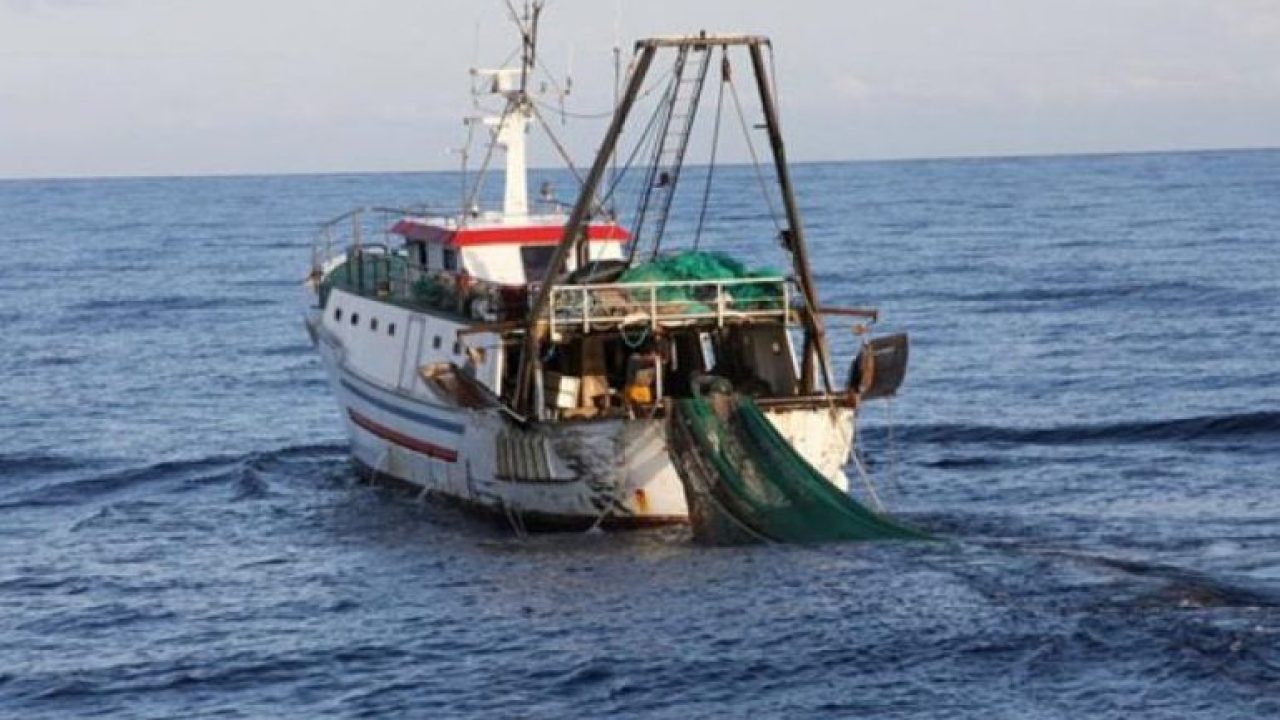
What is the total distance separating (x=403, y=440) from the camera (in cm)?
4147

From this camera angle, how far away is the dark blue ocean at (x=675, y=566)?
A: 92.2 ft

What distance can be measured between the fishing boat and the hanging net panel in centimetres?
3

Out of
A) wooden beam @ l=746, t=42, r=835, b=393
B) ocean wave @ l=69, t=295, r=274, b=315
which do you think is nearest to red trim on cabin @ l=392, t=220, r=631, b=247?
wooden beam @ l=746, t=42, r=835, b=393

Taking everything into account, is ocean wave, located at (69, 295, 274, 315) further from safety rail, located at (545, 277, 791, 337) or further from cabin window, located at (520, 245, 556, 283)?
safety rail, located at (545, 277, 791, 337)

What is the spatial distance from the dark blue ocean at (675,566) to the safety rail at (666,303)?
3417 millimetres

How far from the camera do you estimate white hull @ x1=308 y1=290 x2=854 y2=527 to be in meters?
35.8

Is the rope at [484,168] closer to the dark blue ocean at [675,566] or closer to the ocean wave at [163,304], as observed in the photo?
the dark blue ocean at [675,566]

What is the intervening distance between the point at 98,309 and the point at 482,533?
51.8 metres

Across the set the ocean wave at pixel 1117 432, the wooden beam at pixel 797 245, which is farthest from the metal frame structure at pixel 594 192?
the ocean wave at pixel 1117 432

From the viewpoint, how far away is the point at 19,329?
79.3m

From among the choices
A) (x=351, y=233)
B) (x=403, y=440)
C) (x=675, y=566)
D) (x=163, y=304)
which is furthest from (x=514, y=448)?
(x=351, y=233)

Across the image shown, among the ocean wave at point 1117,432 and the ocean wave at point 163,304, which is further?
the ocean wave at point 163,304

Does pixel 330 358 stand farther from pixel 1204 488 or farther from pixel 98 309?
pixel 98 309

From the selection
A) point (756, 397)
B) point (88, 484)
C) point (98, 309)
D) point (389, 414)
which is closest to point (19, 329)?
point (98, 309)
